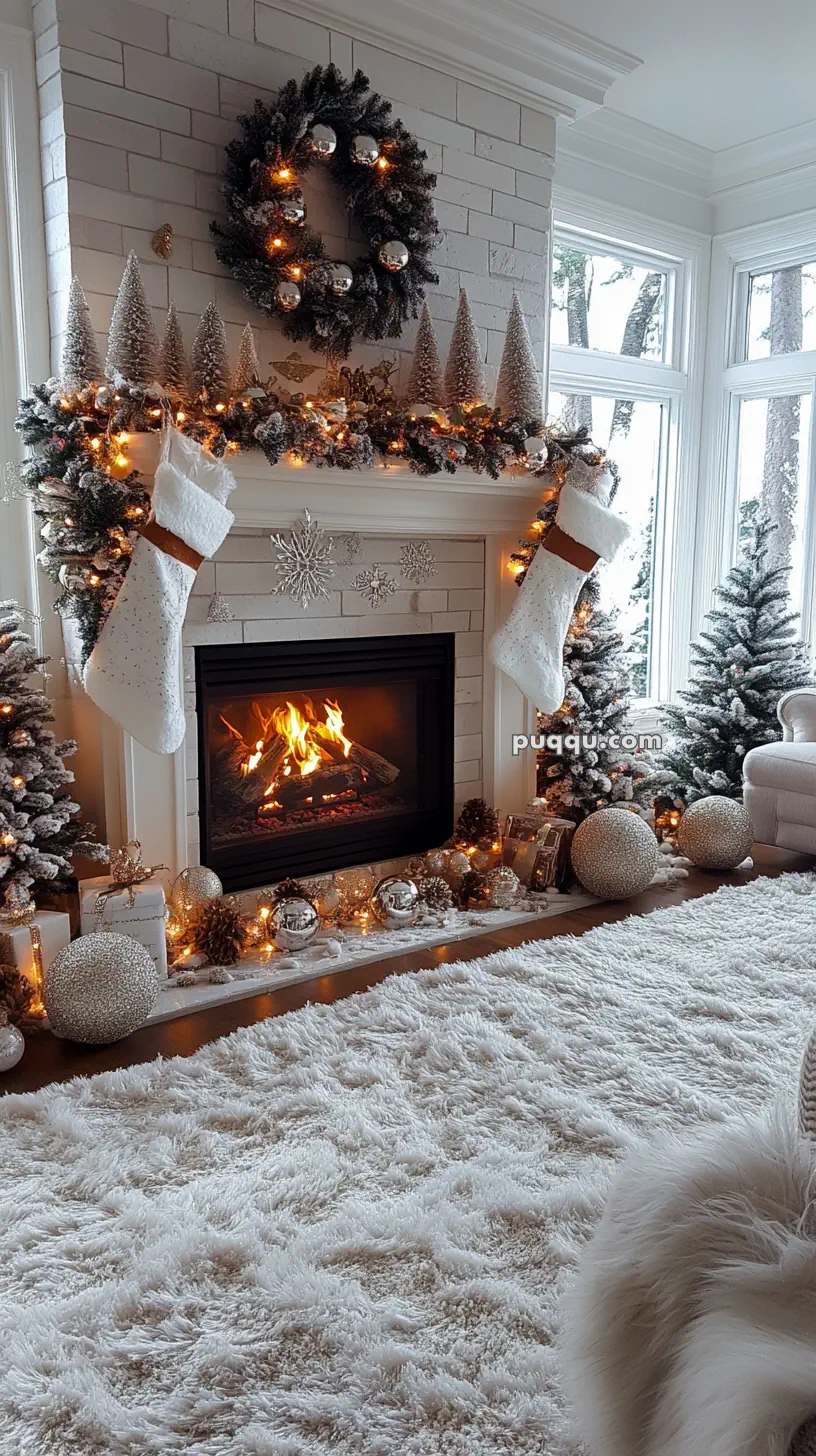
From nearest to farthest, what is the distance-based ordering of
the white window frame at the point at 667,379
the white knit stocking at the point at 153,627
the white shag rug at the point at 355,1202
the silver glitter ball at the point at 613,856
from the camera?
the white shag rug at the point at 355,1202
the white knit stocking at the point at 153,627
the silver glitter ball at the point at 613,856
the white window frame at the point at 667,379

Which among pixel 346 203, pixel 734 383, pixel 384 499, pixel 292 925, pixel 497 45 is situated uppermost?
pixel 497 45

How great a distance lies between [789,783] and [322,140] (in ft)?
8.85

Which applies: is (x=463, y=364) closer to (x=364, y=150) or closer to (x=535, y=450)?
(x=535, y=450)

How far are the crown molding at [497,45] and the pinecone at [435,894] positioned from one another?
2.68 metres

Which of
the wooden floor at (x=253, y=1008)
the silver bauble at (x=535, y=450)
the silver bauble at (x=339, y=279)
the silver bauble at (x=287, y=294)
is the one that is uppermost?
the silver bauble at (x=339, y=279)

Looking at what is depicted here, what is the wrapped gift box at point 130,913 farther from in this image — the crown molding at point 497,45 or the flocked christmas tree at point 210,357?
the crown molding at point 497,45

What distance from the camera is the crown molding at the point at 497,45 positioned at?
132 inches

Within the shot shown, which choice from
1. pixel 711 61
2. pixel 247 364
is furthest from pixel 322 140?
pixel 711 61

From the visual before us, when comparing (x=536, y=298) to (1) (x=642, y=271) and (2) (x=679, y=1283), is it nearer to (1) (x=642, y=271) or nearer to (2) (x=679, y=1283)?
(1) (x=642, y=271)

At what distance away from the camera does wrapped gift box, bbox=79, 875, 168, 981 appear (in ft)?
9.39

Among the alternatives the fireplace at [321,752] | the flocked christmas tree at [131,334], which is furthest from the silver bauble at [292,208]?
the fireplace at [321,752]

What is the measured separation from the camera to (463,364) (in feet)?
11.6

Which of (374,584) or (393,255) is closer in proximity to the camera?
(393,255)

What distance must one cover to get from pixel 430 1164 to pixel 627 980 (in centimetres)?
107
